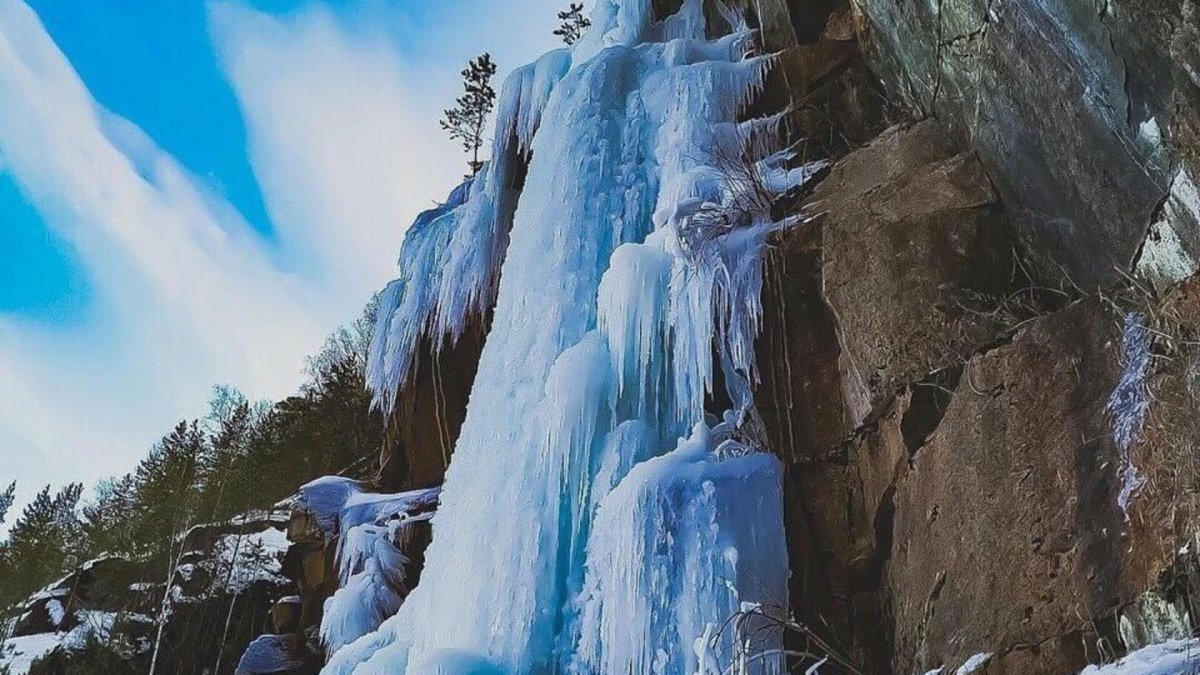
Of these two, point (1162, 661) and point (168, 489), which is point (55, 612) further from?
point (1162, 661)

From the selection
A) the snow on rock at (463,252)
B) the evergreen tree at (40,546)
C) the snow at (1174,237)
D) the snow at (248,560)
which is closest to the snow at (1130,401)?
the snow at (1174,237)

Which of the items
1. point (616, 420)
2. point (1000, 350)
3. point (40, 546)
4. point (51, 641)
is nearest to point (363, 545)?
point (616, 420)

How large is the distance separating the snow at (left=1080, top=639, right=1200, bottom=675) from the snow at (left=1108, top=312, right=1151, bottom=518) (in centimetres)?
81

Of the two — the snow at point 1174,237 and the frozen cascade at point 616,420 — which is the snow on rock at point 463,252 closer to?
the frozen cascade at point 616,420

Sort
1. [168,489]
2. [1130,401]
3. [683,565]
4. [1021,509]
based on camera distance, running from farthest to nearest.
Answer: [168,489] < [683,565] < [1021,509] < [1130,401]

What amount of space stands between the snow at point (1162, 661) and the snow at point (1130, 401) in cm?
81

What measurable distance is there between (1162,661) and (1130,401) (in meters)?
1.26

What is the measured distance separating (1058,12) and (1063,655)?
94.3 inches

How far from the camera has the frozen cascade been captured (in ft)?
14.0

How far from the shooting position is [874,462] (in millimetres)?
4695

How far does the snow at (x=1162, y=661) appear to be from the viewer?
231 centimetres

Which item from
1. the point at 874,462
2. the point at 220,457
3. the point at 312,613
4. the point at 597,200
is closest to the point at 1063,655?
the point at 874,462

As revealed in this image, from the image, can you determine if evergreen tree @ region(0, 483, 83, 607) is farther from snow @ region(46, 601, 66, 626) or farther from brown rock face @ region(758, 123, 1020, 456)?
brown rock face @ region(758, 123, 1020, 456)

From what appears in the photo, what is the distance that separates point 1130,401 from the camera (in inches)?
134
